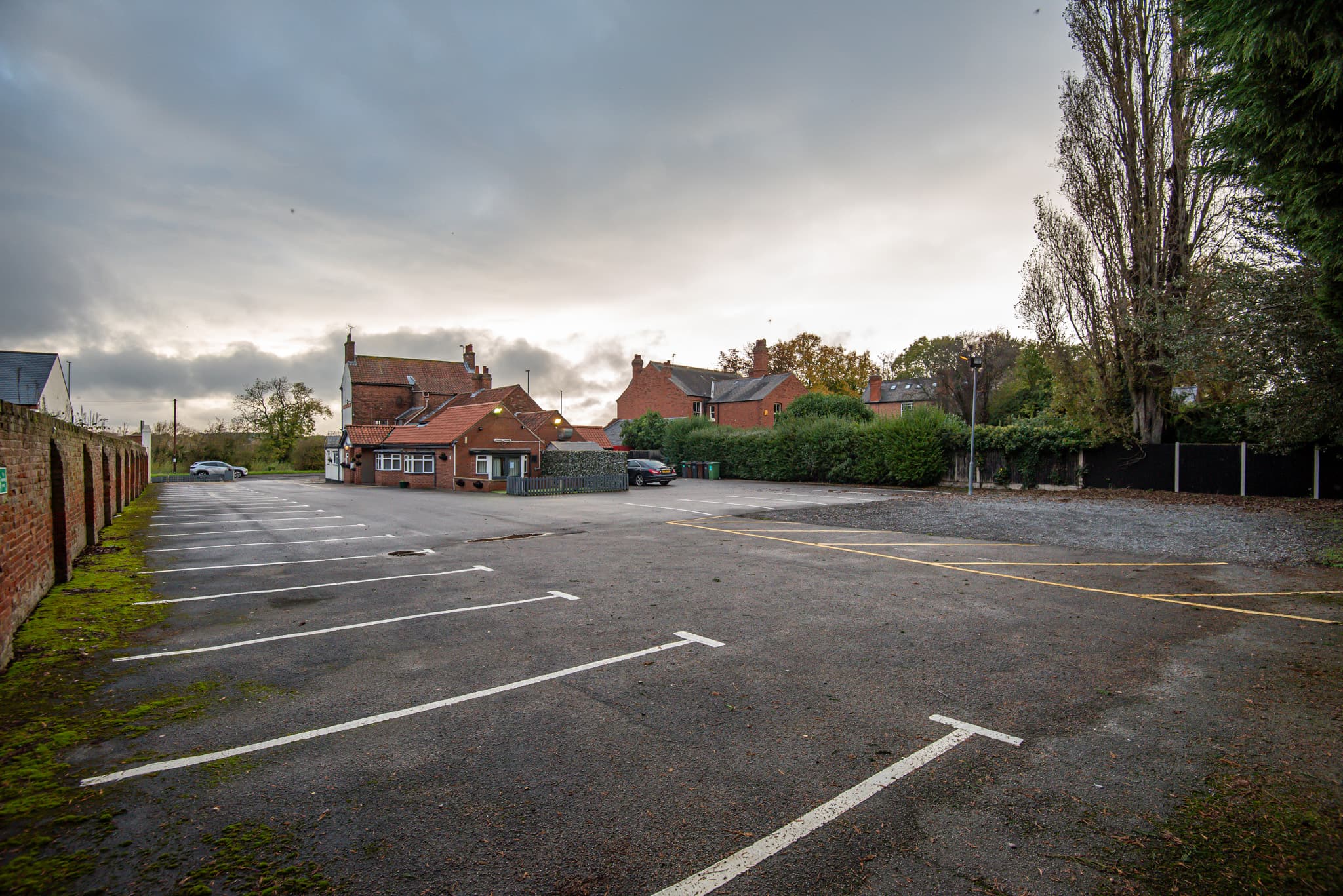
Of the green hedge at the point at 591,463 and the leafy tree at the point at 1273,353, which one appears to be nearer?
the leafy tree at the point at 1273,353

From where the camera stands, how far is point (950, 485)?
2970 cm

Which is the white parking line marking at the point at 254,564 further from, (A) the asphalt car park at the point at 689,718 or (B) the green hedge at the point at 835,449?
(B) the green hedge at the point at 835,449

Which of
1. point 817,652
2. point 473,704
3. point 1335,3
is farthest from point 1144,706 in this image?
point 1335,3

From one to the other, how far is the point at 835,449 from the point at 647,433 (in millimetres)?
17828

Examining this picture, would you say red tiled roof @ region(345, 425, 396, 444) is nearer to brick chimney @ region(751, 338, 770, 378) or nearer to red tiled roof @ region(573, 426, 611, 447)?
red tiled roof @ region(573, 426, 611, 447)

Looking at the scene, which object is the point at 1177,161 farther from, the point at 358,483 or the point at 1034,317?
the point at 358,483

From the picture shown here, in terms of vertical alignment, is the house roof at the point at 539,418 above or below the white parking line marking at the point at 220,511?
above

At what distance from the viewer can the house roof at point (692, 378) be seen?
58000 mm

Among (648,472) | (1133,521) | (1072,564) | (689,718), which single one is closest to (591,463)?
(648,472)

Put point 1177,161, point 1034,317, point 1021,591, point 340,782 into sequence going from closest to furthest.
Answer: point 340,782, point 1021,591, point 1177,161, point 1034,317

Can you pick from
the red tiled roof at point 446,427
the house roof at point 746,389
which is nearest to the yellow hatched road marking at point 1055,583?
the red tiled roof at point 446,427

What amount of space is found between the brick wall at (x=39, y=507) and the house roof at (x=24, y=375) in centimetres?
862

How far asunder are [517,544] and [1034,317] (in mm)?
24609

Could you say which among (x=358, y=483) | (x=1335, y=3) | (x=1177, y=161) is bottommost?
(x=358, y=483)
